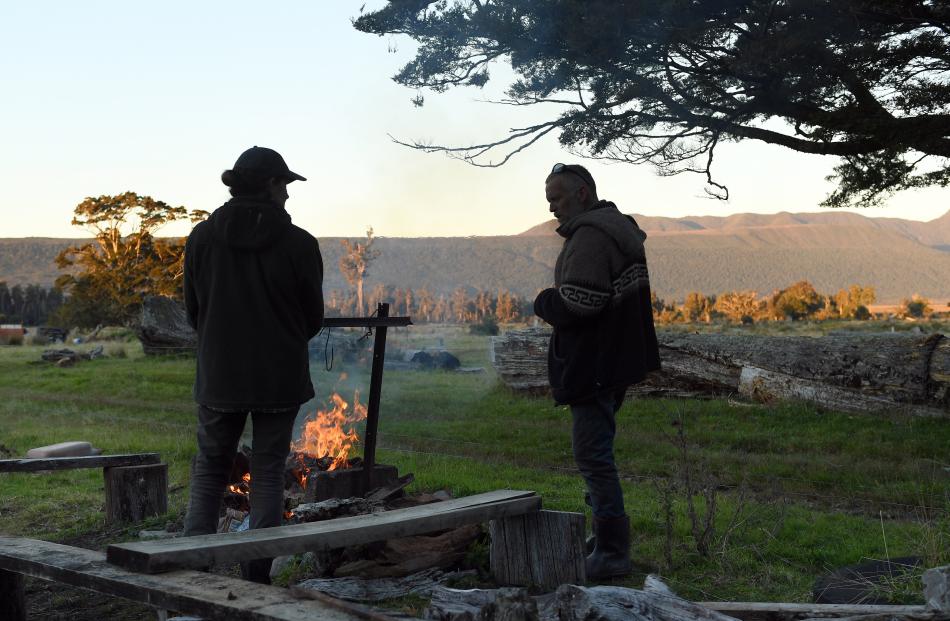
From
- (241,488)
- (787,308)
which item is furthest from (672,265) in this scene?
(241,488)

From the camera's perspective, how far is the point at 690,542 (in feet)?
17.8

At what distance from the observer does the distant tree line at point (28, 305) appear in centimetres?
7812

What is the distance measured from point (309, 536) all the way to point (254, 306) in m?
1.19

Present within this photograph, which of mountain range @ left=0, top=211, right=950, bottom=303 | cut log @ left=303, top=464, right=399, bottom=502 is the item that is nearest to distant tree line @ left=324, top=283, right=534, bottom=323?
mountain range @ left=0, top=211, right=950, bottom=303

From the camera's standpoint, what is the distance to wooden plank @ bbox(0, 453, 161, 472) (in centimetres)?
654

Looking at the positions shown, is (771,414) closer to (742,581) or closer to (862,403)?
(862,403)

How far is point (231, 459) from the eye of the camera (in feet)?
14.5

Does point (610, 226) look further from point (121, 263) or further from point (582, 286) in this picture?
point (121, 263)

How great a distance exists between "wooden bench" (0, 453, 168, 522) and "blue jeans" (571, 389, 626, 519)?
364cm

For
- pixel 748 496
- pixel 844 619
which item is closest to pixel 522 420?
pixel 748 496

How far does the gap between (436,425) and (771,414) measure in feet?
14.4

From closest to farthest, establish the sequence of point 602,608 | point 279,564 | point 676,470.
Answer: point 602,608
point 279,564
point 676,470

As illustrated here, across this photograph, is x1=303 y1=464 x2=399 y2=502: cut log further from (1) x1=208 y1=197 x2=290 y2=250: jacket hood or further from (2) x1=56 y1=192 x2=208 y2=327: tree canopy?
(2) x1=56 y1=192 x2=208 y2=327: tree canopy

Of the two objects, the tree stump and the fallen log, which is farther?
the fallen log
